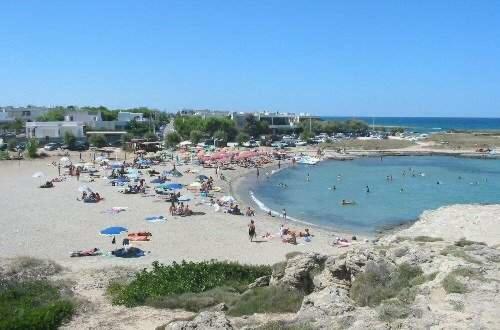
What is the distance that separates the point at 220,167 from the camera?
5903 centimetres

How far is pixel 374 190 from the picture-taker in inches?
1901

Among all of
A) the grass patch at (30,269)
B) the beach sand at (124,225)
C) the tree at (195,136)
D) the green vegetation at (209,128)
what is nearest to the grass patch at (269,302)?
the grass patch at (30,269)

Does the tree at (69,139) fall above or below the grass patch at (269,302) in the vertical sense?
above

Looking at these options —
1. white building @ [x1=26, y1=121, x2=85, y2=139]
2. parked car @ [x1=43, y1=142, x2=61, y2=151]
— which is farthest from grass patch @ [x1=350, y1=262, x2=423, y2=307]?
white building @ [x1=26, y1=121, x2=85, y2=139]

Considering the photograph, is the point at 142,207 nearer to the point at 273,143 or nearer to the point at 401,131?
the point at 273,143

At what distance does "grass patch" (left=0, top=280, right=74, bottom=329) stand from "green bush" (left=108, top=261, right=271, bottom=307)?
5.36ft

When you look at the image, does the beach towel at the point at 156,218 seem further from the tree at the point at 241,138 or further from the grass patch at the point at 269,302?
the tree at the point at 241,138

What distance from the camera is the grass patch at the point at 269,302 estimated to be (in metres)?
12.4

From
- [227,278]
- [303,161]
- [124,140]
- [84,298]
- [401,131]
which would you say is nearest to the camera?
[84,298]

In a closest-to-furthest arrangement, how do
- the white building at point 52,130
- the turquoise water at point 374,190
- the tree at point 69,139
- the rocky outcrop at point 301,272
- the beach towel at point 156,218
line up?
Result: 1. the rocky outcrop at point 301,272
2. the beach towel at point 156,218
3. the turquoise water at point 374,190
4. the tree at point 69,139
5. the white building at point 52,130

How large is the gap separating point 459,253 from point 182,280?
7.80 meters

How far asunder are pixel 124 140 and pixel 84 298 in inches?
2490

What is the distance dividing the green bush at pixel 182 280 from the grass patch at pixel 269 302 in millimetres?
2562

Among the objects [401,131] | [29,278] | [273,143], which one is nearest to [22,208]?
[29,278]
